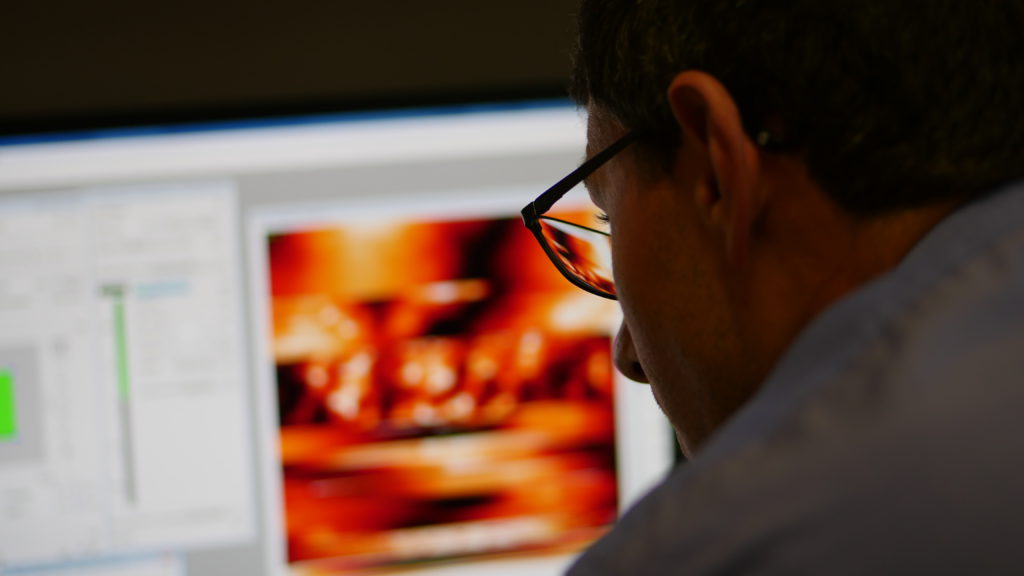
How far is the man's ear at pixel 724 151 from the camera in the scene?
0.46 m

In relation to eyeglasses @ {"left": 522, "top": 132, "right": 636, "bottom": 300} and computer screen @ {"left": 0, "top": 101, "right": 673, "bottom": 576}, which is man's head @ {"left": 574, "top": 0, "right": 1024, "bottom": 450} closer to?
→ eyeglasses @ {"left": 522, "top": 132, "right": 636, "bottom": 300}

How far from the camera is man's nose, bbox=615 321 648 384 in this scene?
2.13ft

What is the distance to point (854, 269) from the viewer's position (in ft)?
1.54

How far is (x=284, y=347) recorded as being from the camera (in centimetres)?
95

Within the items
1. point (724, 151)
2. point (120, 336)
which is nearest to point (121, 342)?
point (120, 336)

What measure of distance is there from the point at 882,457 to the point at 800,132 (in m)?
0.16

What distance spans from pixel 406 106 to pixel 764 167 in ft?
1.78

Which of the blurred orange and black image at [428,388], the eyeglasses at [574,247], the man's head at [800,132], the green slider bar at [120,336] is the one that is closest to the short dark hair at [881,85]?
the man's head at [800,132]

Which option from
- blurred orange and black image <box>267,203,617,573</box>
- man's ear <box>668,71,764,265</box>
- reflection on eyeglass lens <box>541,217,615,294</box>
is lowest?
blurred orange and black image <box>267,203,617,573</box>

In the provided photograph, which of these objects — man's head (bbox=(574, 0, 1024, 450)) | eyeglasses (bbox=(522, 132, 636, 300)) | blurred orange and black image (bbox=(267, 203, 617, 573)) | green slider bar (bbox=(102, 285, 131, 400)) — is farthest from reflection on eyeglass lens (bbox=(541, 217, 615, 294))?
green slider bar (bbox=(102, 285, 131, 400))

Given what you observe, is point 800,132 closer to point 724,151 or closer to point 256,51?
point 724,151

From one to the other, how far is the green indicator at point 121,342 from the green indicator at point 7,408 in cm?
9

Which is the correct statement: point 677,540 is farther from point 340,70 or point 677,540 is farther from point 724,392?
point 340,70

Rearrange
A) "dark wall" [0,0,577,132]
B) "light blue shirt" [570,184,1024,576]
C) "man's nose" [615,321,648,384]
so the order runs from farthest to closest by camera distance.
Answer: "dark wall" [0,0,577,132] → "man's nose" [615,321,648,384] → "light blue shirt" [570,184,1024,576]
